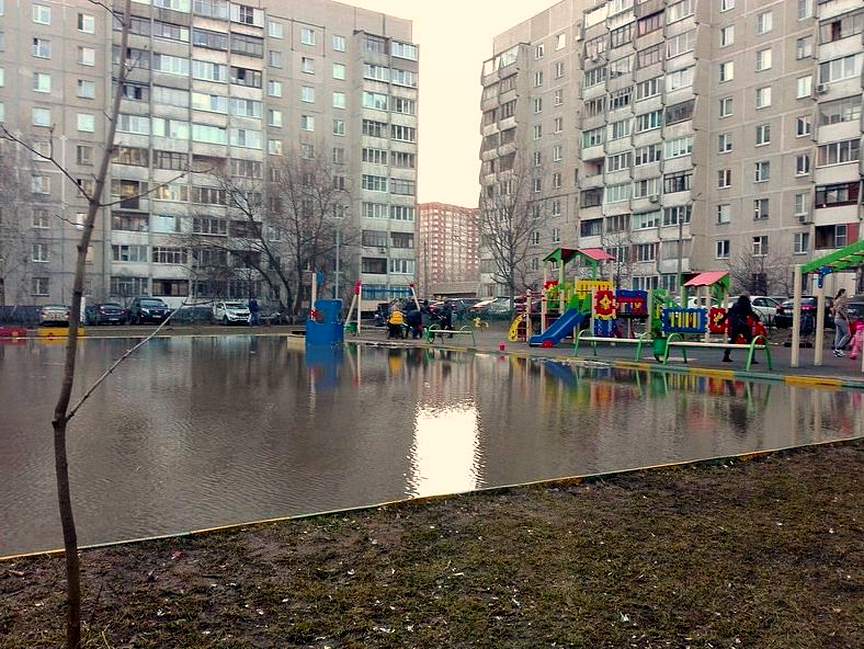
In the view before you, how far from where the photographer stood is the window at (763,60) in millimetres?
54781

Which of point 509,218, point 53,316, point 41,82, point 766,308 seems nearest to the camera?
point 766,308

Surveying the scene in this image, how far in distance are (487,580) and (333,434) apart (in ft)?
16.6

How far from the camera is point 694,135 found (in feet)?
191

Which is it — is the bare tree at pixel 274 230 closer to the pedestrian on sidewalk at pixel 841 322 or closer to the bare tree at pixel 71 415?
the pedestrian on sidewalk at pixel 841 322

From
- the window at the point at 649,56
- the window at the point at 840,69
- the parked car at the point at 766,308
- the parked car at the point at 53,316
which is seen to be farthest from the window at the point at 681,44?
the parked car at the point at 53,316

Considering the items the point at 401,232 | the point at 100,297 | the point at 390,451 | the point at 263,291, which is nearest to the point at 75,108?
the point at 100,297

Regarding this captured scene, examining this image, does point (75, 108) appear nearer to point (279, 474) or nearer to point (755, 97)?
point (755, 97)

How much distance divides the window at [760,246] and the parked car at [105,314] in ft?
150

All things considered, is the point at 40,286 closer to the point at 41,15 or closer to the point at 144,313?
the point at 144,313

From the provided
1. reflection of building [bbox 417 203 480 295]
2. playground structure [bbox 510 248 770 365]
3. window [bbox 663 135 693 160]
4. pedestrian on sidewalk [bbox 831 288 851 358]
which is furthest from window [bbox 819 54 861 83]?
reflection of building [bbox 417 203 480 295]

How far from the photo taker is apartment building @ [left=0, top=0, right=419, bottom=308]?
59.7 metres

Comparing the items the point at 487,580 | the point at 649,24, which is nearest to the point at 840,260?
the point at 487,580

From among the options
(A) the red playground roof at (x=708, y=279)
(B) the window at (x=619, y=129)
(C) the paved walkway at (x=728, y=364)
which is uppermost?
(B) the window at (x=619, y=129)

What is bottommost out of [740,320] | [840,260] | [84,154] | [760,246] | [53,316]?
[53,316]
